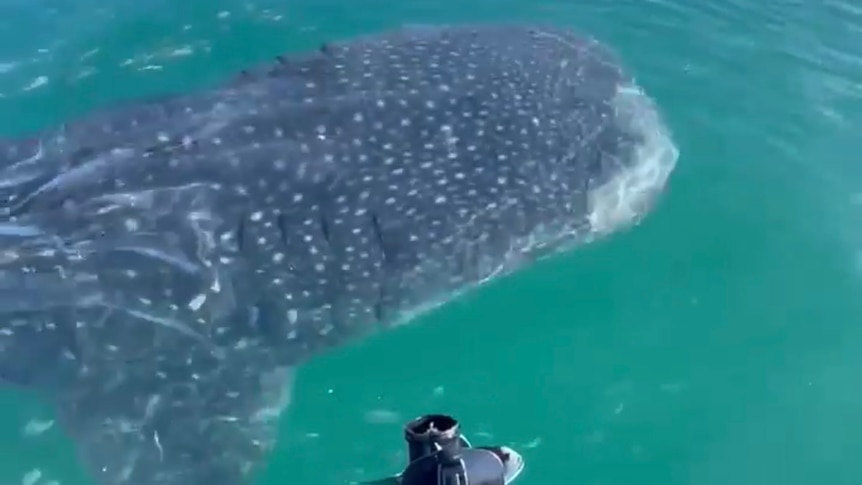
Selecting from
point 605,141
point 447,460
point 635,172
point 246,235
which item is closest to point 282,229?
point 246,235

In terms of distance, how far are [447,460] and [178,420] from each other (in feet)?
9.40

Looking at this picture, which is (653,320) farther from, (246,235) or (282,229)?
(246,235)

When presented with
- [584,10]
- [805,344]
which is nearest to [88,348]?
[805,344]

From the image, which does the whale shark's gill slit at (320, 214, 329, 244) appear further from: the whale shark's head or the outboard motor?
the outboard motor

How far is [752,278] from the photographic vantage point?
8.54 m

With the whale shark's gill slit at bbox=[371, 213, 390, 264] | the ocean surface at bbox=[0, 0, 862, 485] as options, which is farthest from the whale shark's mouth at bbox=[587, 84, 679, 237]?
the whale shark's gill slit at bbox=[371, 213, 390, 264]

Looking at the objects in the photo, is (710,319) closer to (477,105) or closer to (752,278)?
(752,278)

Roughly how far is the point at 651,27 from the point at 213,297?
559 cm

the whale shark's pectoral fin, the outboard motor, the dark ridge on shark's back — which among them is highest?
the outboard motor

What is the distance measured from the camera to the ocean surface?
752cm

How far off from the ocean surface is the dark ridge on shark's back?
0.45 meters

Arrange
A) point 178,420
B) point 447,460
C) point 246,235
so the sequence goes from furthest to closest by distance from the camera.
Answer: point 246,235, point 178,420, point 447,460

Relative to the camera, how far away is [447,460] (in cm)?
456

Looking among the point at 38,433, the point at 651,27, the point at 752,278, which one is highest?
the point at 651,27
